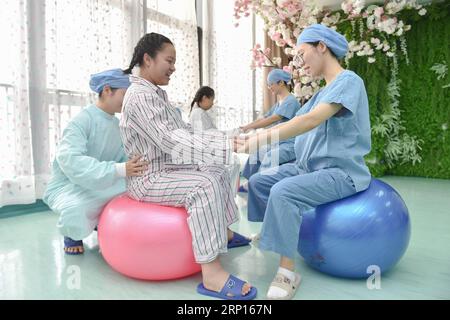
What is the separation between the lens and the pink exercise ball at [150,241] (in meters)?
1.45

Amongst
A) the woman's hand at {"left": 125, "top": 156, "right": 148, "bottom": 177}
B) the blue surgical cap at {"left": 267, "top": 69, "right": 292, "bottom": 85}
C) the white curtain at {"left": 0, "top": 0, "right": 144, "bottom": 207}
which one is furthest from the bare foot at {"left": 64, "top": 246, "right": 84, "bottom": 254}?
the blue surgical cap at {"left": 267, "top": 69, "right": 292, "bottom": 85}

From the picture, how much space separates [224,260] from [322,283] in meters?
0.52

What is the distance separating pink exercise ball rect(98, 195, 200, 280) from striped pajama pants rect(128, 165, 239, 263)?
5 cm

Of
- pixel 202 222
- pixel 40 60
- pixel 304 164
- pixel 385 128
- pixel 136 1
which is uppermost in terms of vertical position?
pixel 136 1

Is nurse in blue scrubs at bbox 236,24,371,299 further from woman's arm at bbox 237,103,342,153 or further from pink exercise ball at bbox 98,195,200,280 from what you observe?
pink exercise ball at bbox 98,195,200,280

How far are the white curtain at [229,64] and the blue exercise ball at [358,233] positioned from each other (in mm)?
2990

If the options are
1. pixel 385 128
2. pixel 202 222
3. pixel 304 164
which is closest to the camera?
pixel 202 222

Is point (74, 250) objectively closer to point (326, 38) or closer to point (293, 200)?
point (293, 200)

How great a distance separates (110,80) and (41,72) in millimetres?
1136

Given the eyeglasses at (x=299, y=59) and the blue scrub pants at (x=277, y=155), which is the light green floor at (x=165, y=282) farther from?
the eyeglasses at (x=299, y=59)

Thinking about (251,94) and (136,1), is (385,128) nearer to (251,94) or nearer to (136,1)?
(251,94)

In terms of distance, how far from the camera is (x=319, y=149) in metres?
1.63

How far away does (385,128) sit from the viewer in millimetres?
4684
